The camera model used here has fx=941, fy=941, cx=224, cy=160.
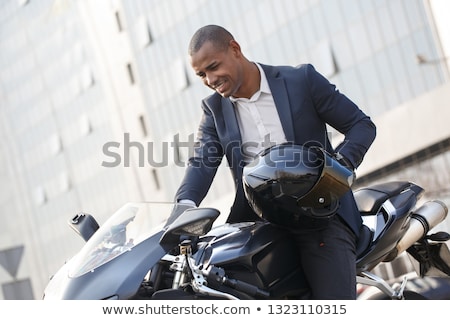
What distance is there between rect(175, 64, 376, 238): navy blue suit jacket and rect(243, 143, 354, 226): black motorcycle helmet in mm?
338

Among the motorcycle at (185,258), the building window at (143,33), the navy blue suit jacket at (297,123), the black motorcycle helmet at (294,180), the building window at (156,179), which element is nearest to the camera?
→ the motorcycle at (185,258)

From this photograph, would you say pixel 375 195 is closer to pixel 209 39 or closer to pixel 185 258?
pixel 209 39

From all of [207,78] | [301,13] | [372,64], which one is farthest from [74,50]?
[207,78]

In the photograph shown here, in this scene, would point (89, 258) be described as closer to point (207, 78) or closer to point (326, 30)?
point (207, 78)

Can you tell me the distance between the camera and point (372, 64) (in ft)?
97.7

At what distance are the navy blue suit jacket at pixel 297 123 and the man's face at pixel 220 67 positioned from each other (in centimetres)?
20

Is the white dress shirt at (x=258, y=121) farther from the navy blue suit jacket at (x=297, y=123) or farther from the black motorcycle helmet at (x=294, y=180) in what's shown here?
the black motorcycle helmet at (x=294, y=180)

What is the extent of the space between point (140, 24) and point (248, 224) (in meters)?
39.2

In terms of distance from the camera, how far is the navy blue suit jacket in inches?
153

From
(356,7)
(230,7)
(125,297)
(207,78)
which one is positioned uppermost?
(230,7)

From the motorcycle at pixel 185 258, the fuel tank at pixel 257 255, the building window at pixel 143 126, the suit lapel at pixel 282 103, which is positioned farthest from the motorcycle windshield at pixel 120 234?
the building window at pixel 143 126

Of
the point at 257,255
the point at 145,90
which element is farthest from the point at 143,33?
the point at 257,255

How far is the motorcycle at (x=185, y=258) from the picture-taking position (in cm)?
315

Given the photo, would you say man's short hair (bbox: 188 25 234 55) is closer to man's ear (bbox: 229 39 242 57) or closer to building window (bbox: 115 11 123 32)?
man's ear (bbox: 229 39 242 57)
